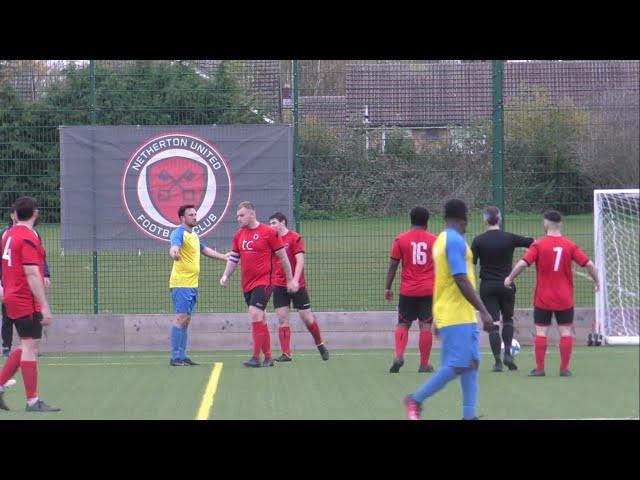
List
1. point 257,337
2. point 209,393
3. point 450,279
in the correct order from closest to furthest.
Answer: point 450,279 → point 209,393 → point 257,337

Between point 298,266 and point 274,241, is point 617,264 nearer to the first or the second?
point 298,266

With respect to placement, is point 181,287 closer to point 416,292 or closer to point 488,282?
point 416,292

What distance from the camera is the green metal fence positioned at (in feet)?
50.2

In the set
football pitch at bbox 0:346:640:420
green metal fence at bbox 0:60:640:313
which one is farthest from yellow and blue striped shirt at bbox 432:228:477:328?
green metal fence at bbox 0:60:640:313

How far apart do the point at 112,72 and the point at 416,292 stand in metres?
6.10

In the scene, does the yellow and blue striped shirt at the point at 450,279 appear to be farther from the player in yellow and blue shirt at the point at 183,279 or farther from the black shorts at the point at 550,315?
the player in yellow and blue shirt at the point at 183,279

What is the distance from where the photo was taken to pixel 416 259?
1238cm

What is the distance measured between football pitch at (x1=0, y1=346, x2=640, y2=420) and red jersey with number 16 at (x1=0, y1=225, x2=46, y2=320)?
42.0 inches

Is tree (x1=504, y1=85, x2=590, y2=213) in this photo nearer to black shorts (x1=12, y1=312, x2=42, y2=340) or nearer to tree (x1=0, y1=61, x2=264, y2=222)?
tree (x1=0, y1=61, x2=264, y2=222)

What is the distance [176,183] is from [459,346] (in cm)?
811

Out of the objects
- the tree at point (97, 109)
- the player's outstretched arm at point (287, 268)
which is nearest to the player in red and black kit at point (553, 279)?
the player's outstretched arm at point (287, 268)

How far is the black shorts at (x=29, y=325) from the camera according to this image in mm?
9773

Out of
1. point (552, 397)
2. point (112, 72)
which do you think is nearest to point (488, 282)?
point (552, 397)

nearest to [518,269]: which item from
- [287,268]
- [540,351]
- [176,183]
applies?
[540,351]
